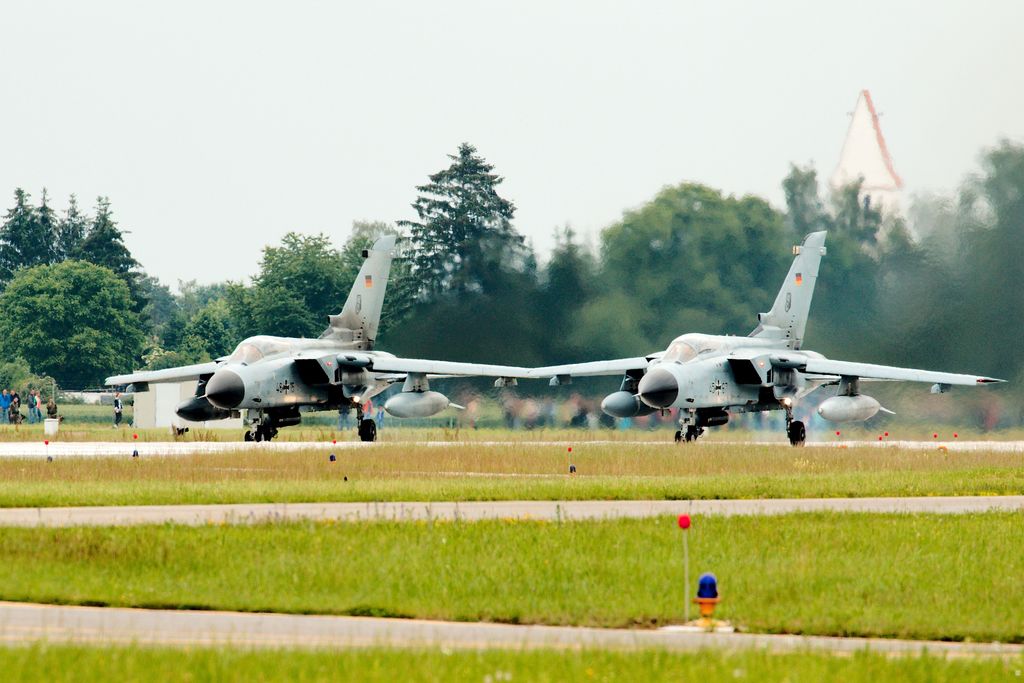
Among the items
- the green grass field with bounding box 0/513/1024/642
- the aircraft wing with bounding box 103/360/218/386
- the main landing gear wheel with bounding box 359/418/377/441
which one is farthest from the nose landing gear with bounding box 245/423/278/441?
the green grass field with bounding box 0/513/1024/642

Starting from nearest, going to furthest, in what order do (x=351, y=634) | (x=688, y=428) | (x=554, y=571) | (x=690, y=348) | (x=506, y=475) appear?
(x=351, y=634) → (x=554, y=571) → (x=506, y=475) → (x=690, y=348) → (x=688, y=428)

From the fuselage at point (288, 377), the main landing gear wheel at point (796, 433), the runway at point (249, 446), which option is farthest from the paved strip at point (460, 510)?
the main landing gear wheel at point (796, 433)

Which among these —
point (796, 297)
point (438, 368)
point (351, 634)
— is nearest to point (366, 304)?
point (438, 368)

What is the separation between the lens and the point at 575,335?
167ft

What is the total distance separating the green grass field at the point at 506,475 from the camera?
24.4m

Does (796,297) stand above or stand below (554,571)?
above

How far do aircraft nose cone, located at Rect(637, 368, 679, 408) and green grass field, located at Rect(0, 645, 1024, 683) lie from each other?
2950 centimetres

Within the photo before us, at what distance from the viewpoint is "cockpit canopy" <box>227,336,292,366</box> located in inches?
1683

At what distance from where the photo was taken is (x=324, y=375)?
145 feet

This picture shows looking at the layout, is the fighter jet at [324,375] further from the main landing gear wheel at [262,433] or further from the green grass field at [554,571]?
the green grass field at [554,571]

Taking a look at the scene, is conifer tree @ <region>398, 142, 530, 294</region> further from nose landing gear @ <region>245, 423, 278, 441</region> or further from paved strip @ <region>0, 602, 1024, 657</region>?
paved strip @ <region>0, 602, 1024, 657</region>

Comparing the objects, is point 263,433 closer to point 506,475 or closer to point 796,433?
point 796,433

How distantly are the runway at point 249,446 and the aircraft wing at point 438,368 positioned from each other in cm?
346

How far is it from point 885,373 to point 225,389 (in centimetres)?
1768
